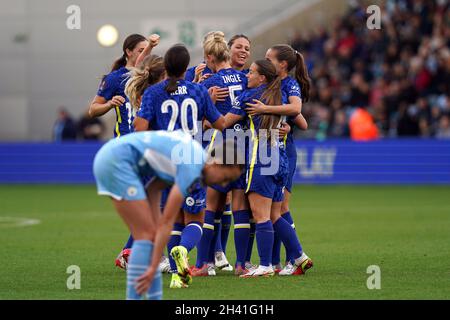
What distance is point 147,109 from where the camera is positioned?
9508mm

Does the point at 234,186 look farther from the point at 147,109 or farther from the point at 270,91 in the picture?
Result: the point at 147,109

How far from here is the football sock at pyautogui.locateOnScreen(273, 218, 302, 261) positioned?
10.5 m

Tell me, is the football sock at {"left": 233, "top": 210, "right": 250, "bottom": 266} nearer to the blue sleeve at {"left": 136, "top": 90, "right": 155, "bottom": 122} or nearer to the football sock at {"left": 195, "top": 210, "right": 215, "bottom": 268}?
the football sock at {"left": 195, "top": 210, "right": 215, "bottom": 268}

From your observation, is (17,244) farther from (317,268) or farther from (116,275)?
(317,268)

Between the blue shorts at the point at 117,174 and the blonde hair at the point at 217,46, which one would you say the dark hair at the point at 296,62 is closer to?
the blonde hair at the point at 217,46

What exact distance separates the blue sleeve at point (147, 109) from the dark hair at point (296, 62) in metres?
1.69

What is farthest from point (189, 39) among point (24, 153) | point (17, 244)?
point (17, 244)

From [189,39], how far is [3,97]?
262 inches

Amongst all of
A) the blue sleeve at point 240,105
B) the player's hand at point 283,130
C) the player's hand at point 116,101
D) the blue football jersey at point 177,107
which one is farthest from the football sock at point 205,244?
the player's hand at point 116,101

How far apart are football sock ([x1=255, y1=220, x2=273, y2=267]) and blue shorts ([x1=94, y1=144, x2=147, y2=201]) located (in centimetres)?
300

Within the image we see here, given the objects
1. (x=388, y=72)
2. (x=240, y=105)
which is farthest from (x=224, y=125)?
(x=388, y=72)

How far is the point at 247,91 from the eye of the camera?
1018 centimetres
